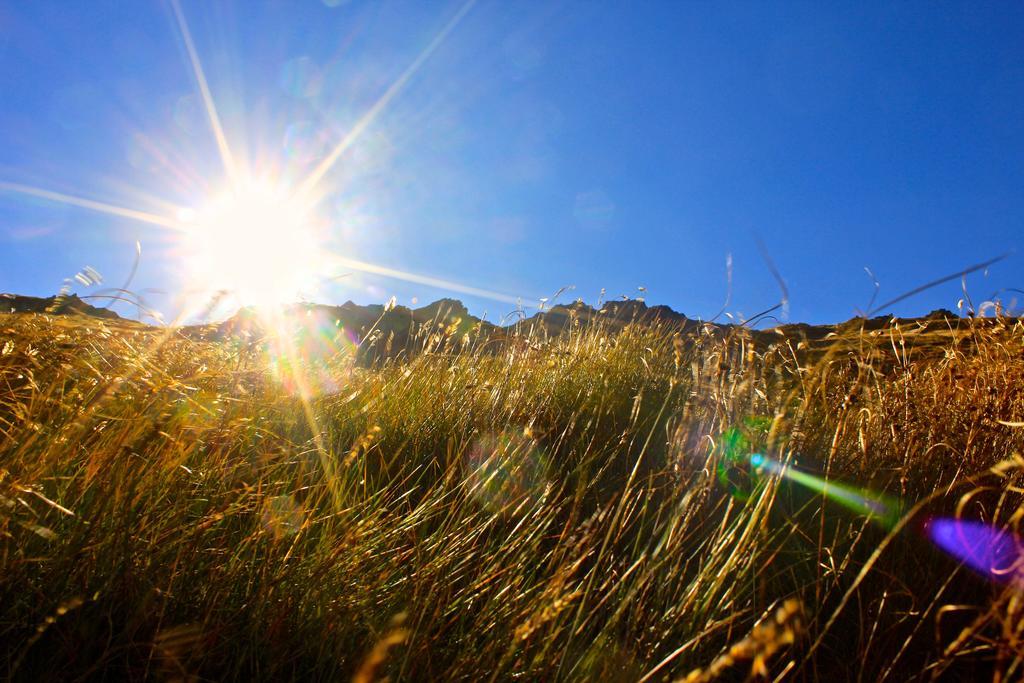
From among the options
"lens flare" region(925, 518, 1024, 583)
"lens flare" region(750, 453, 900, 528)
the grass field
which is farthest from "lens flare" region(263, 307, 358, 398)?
"lens flare" region(925, 518, 1024, 583)

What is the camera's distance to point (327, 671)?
45.3 inches

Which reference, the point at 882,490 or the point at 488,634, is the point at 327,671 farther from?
the point at 882,490

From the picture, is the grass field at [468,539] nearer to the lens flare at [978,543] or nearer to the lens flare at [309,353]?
the lens flare at [978,543]

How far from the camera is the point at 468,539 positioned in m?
1.45

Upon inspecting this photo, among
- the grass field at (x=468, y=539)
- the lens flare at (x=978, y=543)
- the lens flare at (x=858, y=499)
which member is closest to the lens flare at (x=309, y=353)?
the grass field at (x=468, y=539)

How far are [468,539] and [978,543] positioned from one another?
1.56 m

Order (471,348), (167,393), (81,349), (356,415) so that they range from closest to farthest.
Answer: (167,393)
(81,349)
(356,415)
(471,348)

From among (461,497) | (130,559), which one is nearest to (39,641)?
(130,559)

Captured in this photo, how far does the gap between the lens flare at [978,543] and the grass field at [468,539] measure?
37mm

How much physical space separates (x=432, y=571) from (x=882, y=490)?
1.59m

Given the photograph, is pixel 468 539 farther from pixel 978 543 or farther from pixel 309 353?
Result: pixel 309 353

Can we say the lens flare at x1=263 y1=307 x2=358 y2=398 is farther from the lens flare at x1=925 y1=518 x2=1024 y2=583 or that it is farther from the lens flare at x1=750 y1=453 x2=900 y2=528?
the lens flare at x1=925 y1=518 x2=1024 y2=583

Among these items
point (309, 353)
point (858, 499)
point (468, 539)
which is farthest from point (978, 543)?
point (309, 353)

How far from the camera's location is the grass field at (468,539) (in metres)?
1.11
